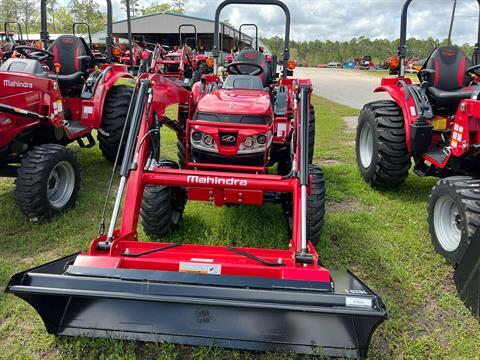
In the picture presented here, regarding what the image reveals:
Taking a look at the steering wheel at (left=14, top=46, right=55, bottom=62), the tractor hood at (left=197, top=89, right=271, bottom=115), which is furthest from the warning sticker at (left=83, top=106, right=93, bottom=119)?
the tractor hood at (left=197, top=89, right=271, bottom=115)

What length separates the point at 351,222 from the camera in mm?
4391

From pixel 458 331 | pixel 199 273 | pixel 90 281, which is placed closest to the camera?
pixel 90 281

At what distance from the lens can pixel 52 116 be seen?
4719mm

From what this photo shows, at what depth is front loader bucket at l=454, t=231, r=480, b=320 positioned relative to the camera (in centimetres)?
280

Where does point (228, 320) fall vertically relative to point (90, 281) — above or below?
below

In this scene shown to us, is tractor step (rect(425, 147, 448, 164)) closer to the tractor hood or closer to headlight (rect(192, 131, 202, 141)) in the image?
the tractor hood

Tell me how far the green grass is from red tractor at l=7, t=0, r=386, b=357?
138 mm

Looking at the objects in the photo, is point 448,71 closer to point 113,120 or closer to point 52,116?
point 113,120

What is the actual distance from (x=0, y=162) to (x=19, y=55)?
2037 millimetres

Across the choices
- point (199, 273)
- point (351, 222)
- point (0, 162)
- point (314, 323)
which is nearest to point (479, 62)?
point (351, 222)

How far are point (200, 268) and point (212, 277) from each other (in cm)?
16

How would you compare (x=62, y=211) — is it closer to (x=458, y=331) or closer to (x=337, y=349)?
(x=337, y=349)

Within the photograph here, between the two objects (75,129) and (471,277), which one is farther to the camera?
(75,129)

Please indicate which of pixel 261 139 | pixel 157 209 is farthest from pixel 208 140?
pixel 157 209
